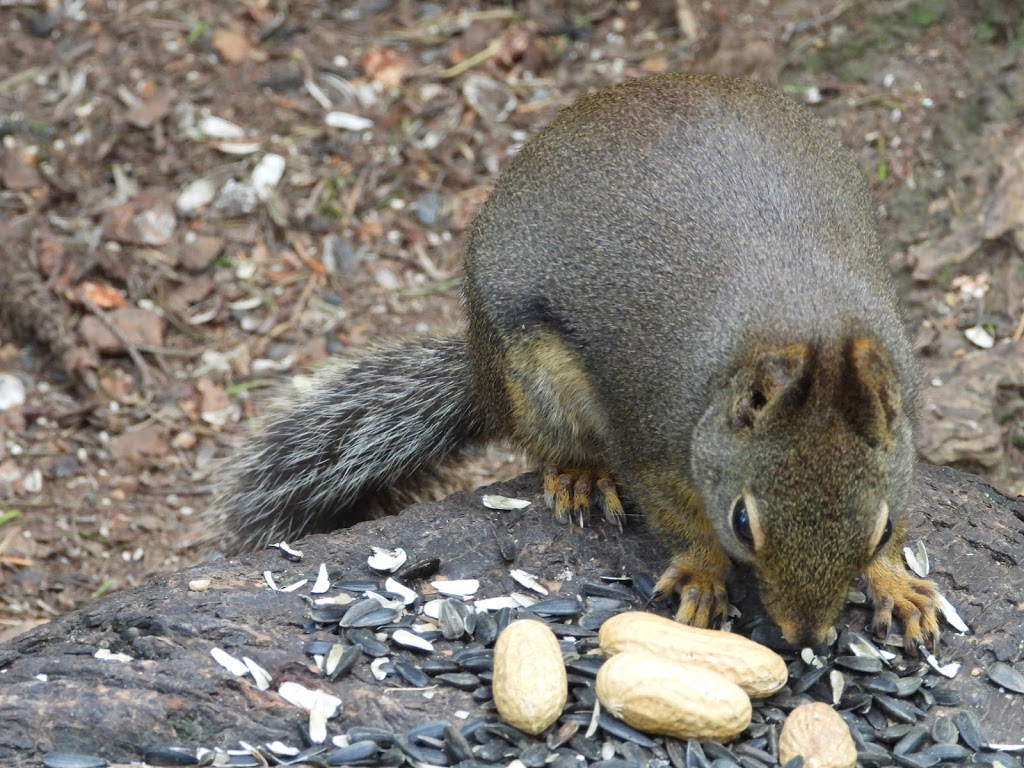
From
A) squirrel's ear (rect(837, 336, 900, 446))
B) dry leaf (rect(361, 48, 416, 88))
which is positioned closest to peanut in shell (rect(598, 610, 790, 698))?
squirrel's ear (rect(837, 336, 900, 446))

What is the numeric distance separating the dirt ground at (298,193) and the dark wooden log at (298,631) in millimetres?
1107

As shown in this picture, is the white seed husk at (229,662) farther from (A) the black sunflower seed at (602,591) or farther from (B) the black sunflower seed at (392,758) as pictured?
(A) the black sunflower seed at (602,591)

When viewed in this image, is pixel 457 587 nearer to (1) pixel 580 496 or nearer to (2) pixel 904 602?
(1) pixel 580 496

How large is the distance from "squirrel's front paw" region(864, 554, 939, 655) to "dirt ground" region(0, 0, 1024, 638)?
49.9 inches

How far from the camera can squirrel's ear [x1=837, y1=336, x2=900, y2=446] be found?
8.94 feet

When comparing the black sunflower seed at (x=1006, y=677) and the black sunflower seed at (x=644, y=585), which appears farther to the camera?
the black sunflower seed at (x=644, y=585)

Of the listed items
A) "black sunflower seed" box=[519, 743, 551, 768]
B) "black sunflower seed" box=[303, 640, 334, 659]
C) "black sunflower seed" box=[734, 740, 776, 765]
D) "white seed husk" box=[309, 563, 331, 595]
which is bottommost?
"black sunflower seed" box=[734, 740, 776, 765]

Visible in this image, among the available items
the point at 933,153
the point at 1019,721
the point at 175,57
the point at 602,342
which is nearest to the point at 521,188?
the point at 602,342

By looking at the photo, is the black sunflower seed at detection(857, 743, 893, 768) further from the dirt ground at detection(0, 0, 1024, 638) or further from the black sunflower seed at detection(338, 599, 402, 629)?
the dirt ground at detection(0, 0, 1024, 638)

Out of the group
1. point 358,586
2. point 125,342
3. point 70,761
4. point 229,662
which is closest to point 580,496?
point 358,586

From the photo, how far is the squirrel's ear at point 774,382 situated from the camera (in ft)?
8.98

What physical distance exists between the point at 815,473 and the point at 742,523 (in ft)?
0.72

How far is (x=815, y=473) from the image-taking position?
8.86ft

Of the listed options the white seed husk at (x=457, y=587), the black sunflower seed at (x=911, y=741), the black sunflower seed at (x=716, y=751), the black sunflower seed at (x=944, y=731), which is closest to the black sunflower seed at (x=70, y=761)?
Answer: the white seed husk at (x=457, y=587)
